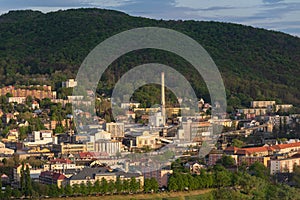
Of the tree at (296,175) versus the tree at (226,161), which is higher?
the tree at (226,161)

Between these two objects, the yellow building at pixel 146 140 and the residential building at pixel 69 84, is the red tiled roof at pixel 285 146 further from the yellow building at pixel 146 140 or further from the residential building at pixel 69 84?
the residential building at pixel 69 84

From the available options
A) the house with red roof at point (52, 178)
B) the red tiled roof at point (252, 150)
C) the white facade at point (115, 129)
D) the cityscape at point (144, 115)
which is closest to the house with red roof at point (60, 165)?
the cityscape at point (144, 115)

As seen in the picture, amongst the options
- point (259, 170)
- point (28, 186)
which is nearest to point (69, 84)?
point (259, 170)

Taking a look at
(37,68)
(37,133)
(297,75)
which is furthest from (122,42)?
(37,133)

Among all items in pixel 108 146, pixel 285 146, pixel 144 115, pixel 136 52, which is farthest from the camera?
pixel 136 52

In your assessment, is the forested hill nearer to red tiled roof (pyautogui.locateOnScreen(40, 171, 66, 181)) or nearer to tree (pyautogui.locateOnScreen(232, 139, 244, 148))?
tree (pyautogui.locateOnScreen(232, 139, 244, 148))

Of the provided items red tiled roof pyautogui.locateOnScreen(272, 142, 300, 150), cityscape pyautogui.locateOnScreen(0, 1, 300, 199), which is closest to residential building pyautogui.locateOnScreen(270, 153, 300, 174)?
cityscape pyautogui.locateOnScreen(0, 1, 300, 199)

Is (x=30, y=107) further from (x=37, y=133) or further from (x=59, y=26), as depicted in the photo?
(x=59, y=26)

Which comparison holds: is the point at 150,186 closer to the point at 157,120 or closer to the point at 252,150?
the point at 252,150
